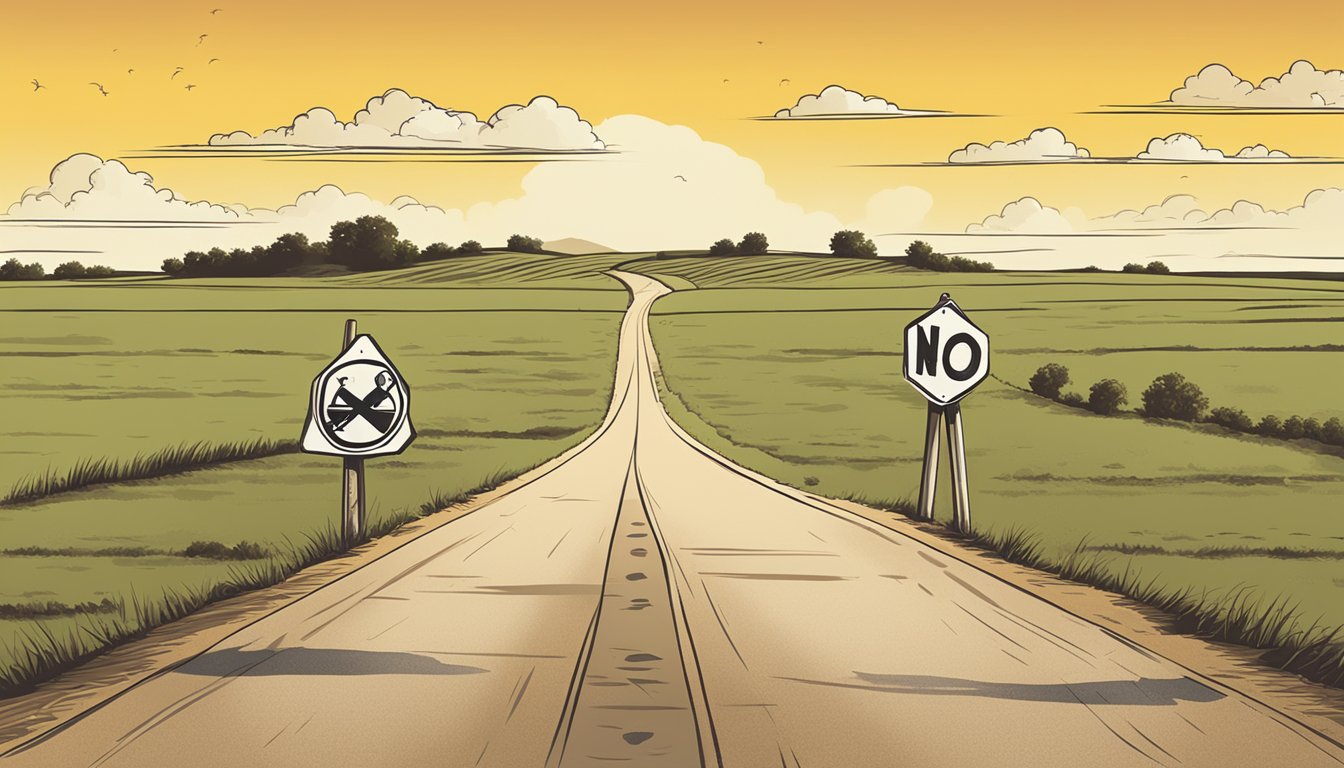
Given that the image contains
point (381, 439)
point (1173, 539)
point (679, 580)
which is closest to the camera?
point (679, 580)

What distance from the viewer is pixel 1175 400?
4194 cm

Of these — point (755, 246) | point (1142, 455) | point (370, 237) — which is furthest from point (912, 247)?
point (1142, 455)

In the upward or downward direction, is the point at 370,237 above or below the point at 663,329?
above

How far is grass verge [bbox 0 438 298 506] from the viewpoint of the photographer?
19.7 meters

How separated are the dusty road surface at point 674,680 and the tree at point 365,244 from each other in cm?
16436

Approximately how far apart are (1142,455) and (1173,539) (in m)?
13.8

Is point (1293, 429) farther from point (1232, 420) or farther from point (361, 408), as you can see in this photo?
point (361, 408)

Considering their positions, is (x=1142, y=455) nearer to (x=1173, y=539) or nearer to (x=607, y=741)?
(x=1173, y=539)

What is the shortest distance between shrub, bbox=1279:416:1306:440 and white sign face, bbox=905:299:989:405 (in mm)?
23831

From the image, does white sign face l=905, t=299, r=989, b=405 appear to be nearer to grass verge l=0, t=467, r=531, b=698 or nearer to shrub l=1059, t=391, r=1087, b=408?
grass verge l=0, t=467, r=531, b=698

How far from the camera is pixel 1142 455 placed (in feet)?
96.8

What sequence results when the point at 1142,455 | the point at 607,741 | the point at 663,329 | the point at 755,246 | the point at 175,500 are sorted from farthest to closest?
the point at 755,246 < the point at 663,329 < the point at 1142,455 < the point at 175,500 < the point at 607,741

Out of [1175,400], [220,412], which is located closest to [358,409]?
[220,412]

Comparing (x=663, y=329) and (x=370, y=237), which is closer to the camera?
(x=663, y=329)
